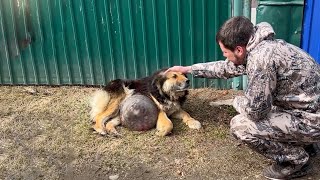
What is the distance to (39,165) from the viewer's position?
4574mm

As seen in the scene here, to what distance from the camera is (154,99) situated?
17.1ft

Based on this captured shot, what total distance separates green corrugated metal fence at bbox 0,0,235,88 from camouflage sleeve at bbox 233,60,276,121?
2436 millimetres

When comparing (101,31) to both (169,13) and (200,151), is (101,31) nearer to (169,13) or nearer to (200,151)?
(169,13)

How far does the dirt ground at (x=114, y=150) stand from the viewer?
439cm

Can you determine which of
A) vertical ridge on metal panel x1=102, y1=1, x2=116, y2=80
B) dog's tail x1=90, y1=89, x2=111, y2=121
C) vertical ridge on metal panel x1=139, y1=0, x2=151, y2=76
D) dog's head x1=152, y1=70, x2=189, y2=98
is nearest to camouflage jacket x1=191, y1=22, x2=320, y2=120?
dog's head x1=152, y1=70, x2=189, y2=98

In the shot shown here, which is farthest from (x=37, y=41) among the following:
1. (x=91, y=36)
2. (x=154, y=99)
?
(x=154, y=99)

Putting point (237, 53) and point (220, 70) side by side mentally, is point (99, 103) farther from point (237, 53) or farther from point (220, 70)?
point (237, 53)

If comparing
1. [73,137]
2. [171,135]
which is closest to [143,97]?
[171,135]

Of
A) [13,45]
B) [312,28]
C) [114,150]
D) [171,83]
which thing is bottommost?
[114,150]

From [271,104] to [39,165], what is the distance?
2.44 metres

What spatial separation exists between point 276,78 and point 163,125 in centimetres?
174

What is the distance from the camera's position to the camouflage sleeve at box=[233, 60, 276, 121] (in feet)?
11.6

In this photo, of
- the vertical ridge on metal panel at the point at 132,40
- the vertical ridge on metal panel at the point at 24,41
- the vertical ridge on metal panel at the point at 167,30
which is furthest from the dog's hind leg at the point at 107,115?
the vertical ridge on metal panel at the point at 24,41

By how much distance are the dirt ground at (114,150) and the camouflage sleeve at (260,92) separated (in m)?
0.86
